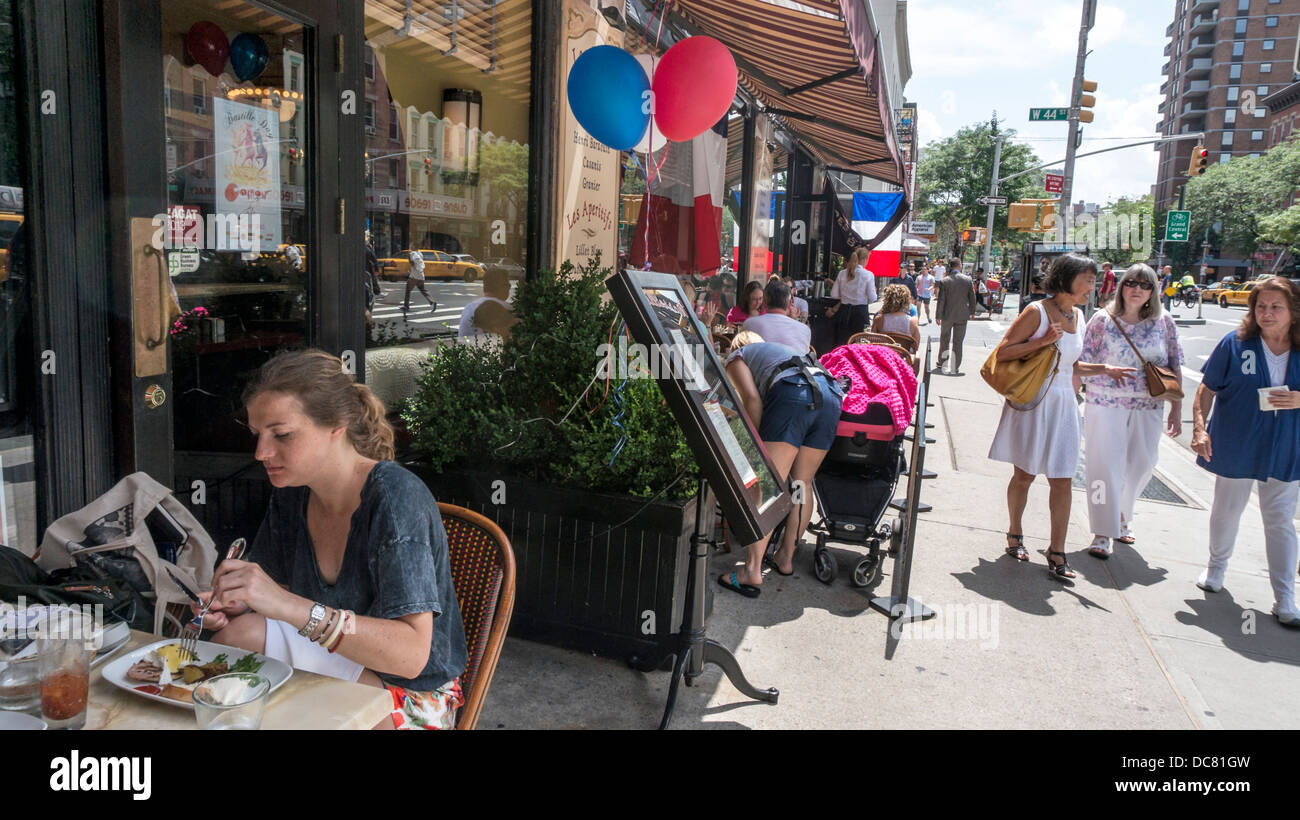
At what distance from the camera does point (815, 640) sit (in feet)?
13.3

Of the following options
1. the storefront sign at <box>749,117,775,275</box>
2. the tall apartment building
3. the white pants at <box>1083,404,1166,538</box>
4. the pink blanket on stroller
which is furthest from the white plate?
the tall apartment building

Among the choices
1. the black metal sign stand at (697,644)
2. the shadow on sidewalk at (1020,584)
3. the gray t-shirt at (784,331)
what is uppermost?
the gray t-shirt at (784,331)

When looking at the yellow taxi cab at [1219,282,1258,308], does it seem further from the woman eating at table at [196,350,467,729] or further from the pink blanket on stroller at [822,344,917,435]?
the woman eating at table at [196,350,467,729]

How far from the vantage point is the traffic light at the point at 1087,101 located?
1926 centimetres

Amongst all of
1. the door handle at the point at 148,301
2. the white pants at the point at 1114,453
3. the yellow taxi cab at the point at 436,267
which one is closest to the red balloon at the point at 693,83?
the yellow taxi cab at the point at 436,267

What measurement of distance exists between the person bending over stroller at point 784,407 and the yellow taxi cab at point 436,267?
70.3 inches

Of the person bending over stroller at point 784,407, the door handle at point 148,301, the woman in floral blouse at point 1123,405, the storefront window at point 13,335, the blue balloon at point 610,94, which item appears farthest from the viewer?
the woman in floral blouse at point 1123,405

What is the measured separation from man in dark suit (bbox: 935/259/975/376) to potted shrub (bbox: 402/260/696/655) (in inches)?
422

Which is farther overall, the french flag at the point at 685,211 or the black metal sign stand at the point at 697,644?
the french flag at the point at 685,211

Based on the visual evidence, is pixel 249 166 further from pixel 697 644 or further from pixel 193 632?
pixel 697 644

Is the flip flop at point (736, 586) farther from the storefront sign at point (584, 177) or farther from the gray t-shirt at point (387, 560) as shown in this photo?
the gray t-shirt at point (387, 560)

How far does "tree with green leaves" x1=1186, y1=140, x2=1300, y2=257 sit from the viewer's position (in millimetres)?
60469

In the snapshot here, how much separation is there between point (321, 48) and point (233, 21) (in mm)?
346
